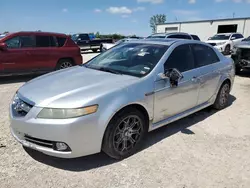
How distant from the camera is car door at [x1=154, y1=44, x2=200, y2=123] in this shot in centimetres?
341

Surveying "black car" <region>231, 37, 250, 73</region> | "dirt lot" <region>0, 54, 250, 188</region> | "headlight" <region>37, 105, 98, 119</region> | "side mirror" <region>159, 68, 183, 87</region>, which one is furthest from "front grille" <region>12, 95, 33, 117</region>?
"black car" <region>231, 37, 250, 73</region>

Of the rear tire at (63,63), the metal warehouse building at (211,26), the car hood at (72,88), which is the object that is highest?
the metal warehouse building at (211,26)

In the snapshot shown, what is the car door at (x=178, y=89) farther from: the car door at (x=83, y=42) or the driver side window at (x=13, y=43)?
the car door at (x=83, y=42)

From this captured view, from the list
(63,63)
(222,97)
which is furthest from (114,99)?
(63,63)

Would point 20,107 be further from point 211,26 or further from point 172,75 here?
point 211,26

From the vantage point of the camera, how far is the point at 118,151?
3057 mm

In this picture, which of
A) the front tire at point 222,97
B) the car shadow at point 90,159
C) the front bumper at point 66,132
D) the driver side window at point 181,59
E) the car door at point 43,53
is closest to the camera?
the front bumper at point 66,132

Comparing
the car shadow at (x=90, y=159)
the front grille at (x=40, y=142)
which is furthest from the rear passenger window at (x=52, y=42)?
the front grille at (x=40, y=142)

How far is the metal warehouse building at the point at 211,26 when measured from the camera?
30297mm

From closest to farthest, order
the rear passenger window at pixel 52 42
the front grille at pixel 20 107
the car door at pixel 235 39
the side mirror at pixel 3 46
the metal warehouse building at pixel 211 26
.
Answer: the front grille at pixel 20 107, the side mirror at pixel 3 46, the rear passenger window at pixel 52 42, the car door at pixel 235 39, the metal warehouse building at pixel 211 26

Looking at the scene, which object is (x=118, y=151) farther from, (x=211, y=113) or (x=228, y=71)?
(x=228, y=71)

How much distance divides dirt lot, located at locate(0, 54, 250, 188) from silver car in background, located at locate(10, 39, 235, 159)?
27 centimetres

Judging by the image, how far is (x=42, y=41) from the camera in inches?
318

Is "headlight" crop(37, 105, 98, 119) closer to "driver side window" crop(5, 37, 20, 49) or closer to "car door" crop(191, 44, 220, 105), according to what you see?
"car door" crop(191, 44, 220, 105)
